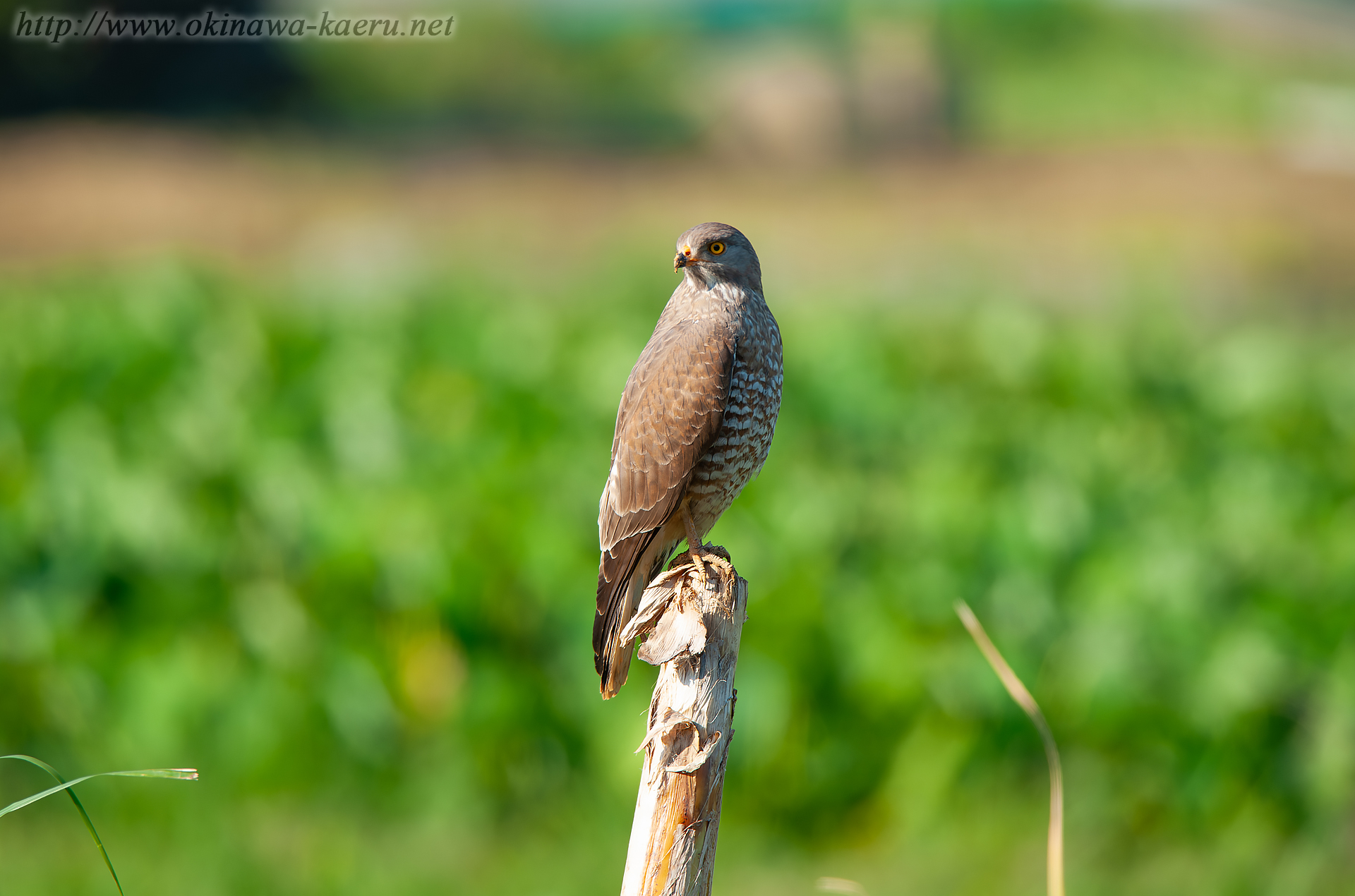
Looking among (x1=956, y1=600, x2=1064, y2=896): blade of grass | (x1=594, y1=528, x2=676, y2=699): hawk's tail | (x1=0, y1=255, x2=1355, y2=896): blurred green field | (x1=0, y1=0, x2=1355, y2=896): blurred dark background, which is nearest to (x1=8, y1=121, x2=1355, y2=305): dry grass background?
(x1=0, y1=0, x2=1355, y2=896): blurred dark background

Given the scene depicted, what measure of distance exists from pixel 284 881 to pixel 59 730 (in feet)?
4.85

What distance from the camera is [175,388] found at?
884 cm

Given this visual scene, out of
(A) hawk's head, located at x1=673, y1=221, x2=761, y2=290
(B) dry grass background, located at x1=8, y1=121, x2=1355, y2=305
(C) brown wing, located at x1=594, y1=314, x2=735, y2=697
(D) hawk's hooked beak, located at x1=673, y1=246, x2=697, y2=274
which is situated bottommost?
(C) brown wing, located at x1=594, y1=314, x2=735, y2=697

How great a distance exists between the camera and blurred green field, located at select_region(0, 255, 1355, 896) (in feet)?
16.6

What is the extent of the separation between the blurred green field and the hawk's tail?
2.19m

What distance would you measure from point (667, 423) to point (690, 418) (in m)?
0.07

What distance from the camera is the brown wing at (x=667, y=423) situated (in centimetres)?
297

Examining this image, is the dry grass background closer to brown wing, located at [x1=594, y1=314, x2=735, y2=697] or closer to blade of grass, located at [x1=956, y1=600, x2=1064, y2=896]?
brown wing, located at [x1=594, y1=314, x2=735, y2=697]

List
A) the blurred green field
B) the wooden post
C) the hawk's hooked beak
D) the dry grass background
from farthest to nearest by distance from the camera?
the dry grass background
the blurred green field
the hawk's hooked beak
the wooden post

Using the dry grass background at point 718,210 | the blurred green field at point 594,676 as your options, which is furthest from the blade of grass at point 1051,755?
the dry grass background at point 718,210

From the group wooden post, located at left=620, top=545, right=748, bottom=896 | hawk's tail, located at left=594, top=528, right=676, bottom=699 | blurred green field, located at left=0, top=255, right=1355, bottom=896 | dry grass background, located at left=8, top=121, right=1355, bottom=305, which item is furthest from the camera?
dry grass background, located at left=8, top=121, right=1355, bottom=305

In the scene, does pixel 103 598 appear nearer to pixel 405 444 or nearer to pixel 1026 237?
pixel 405 444

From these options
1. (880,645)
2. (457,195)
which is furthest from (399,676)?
(457,195)

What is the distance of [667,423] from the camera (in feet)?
9.80
